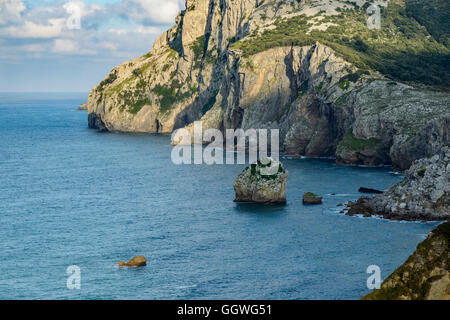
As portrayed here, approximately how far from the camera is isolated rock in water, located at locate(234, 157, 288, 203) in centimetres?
10056

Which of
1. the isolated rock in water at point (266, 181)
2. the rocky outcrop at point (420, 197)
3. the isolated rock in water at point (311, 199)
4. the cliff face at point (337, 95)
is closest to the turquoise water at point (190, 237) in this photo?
the isolated rock in water at point (311, 199)

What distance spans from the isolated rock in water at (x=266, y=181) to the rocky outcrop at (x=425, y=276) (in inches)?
2559

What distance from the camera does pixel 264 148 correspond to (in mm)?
170875

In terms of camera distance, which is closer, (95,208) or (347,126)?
(95,208)

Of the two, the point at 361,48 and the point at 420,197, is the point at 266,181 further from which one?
the point at 361,48

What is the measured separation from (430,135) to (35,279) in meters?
84.4

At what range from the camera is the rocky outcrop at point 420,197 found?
3366 inches

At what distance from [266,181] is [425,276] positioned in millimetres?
67280

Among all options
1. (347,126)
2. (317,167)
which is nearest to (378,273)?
(317,167)

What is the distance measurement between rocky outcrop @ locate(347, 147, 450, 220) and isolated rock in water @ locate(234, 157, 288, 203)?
1388 centimetres

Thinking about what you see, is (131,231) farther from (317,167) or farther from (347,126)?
(347,126)

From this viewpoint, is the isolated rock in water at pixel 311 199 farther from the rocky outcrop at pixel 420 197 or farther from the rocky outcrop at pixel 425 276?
the rocky outcrop at pixel 425 276

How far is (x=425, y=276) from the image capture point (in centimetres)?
3412
